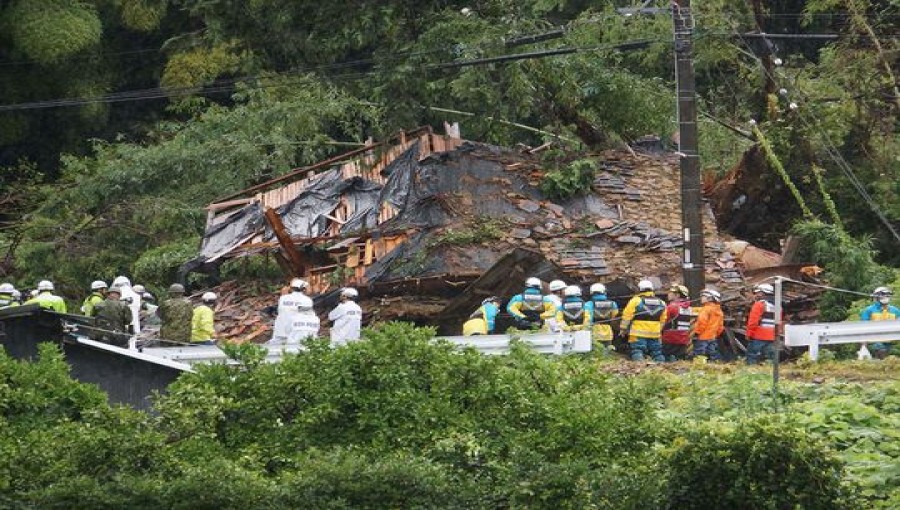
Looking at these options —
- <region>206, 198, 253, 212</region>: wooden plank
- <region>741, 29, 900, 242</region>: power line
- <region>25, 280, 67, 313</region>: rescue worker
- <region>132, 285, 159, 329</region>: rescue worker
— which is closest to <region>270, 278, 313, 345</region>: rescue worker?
<region>25, 280, 67, 313</region>: rescue worker

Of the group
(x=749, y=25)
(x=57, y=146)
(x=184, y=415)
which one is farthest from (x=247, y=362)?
(x=57, y=146)

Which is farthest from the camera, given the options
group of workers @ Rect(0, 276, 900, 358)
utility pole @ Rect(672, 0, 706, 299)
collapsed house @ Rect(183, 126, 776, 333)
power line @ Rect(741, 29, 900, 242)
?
power line @ Rect(741, 29, 900, 242)

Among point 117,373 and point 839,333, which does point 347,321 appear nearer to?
point 117,373

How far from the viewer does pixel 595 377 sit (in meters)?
16.7

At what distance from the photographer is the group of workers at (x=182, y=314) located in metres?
23.5

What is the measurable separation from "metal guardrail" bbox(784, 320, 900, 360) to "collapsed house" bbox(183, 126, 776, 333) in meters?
5.66

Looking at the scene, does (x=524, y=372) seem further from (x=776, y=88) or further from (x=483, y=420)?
(x=776, y=88)

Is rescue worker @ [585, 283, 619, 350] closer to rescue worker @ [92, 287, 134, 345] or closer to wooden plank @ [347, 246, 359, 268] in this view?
wooden plank @ [347, 246, 359, 268]

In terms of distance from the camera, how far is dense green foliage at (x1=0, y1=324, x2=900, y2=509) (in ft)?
46.6

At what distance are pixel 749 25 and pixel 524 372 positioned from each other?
23474 millimetres

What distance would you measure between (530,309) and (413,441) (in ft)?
29.3

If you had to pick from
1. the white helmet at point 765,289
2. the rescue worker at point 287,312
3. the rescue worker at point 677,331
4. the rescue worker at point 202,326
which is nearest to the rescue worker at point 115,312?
the rescue worker at point 202,326

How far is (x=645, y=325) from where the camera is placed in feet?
80.2

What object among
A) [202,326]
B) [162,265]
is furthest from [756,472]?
[162,265]
